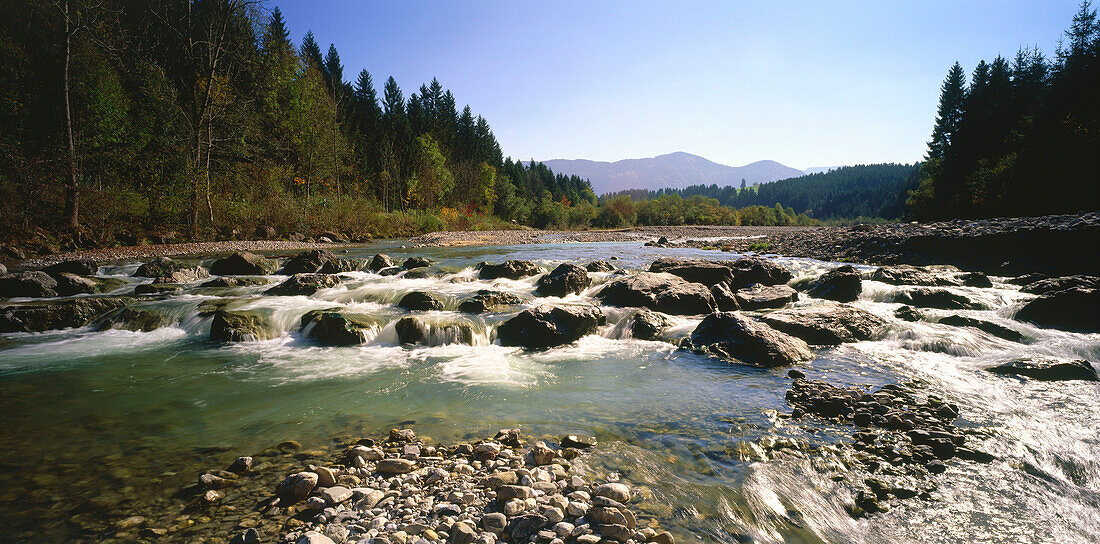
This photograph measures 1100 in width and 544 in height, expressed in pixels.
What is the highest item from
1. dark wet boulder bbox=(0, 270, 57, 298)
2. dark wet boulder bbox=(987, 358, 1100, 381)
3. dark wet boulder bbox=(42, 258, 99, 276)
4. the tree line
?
the tree line

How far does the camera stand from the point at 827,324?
8555 mm

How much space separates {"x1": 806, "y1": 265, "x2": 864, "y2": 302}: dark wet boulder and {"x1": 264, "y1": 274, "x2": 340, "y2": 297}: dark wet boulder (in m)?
15.1

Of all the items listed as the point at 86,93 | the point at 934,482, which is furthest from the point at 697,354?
the point at 86,93

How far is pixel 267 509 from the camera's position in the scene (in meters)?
3.05

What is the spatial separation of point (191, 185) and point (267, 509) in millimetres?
26158

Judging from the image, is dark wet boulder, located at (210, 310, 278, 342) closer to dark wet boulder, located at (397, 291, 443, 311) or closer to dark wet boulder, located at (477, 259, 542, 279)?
dark wet boulder, located at (397, 291, 443, 311)

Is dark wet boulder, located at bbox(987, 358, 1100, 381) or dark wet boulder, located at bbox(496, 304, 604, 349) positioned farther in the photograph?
dark wet boulder, located at bbox(496, 304, 604, 349)

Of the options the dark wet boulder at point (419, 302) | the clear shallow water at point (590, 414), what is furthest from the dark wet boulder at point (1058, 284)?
the dark wet boulder at point (419, 302)

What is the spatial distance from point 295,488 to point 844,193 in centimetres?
15166

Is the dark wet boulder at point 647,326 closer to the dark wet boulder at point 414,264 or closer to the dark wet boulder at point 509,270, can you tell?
the dark wet boulder at point 509,270

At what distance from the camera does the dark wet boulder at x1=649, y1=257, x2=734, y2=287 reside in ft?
43.3

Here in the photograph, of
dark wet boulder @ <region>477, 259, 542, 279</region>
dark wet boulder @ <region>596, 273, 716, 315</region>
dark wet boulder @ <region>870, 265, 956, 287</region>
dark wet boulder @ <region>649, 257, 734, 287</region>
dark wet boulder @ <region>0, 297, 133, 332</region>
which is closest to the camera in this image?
dark wet boulder @ <region>0, 297, 133, 332</region>

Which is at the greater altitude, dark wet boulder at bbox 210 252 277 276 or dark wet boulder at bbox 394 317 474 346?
dark wet boulder at bbox 210 252 277 276

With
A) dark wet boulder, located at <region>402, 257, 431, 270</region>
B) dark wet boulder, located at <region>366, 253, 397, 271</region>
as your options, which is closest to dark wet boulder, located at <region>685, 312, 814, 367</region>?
dark wet boulder, located at <region>402, 257, 431, 270</region>
